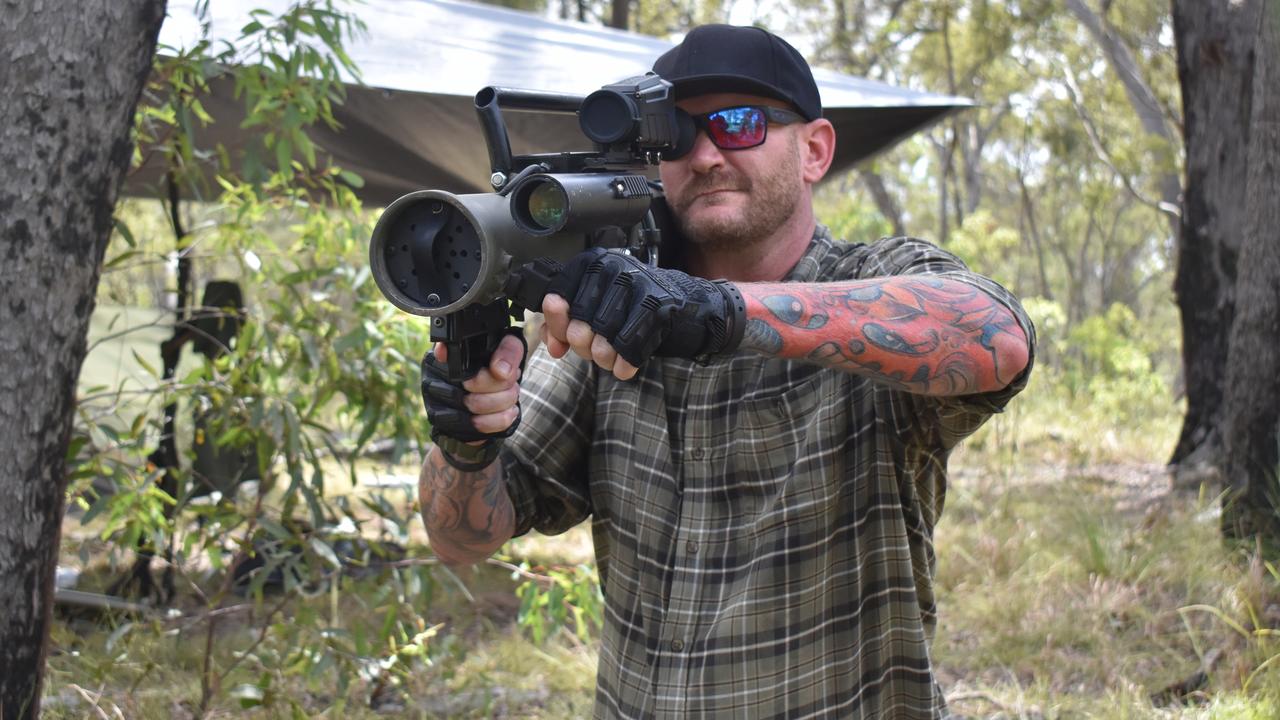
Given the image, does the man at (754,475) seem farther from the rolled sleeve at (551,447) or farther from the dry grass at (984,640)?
the dry grass at (984,640)

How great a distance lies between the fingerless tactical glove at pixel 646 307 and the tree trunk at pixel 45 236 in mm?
1494

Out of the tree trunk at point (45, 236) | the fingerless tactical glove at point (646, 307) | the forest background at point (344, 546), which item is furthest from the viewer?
the forest background at point (344, 546)

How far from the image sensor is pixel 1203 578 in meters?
4.74

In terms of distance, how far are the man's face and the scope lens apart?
1.85ft

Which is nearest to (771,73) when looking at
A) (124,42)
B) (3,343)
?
(124,42)

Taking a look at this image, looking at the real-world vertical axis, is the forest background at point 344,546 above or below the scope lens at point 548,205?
below

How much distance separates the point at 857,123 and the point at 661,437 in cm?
404

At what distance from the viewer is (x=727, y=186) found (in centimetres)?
207

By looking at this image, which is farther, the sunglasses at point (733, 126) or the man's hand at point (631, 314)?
the sunglasses at point (733, 126)

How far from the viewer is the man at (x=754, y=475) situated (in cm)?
199

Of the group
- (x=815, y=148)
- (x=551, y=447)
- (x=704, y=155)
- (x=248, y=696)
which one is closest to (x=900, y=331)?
(x=704, y=155)

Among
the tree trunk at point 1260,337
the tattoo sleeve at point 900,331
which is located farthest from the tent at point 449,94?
the tattoo sleeve at point 900,331

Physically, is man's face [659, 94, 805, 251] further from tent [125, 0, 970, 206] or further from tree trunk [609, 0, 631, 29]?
tree trunk [609, 0, 631, 29]

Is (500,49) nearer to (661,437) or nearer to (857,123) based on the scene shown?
(857,123)
